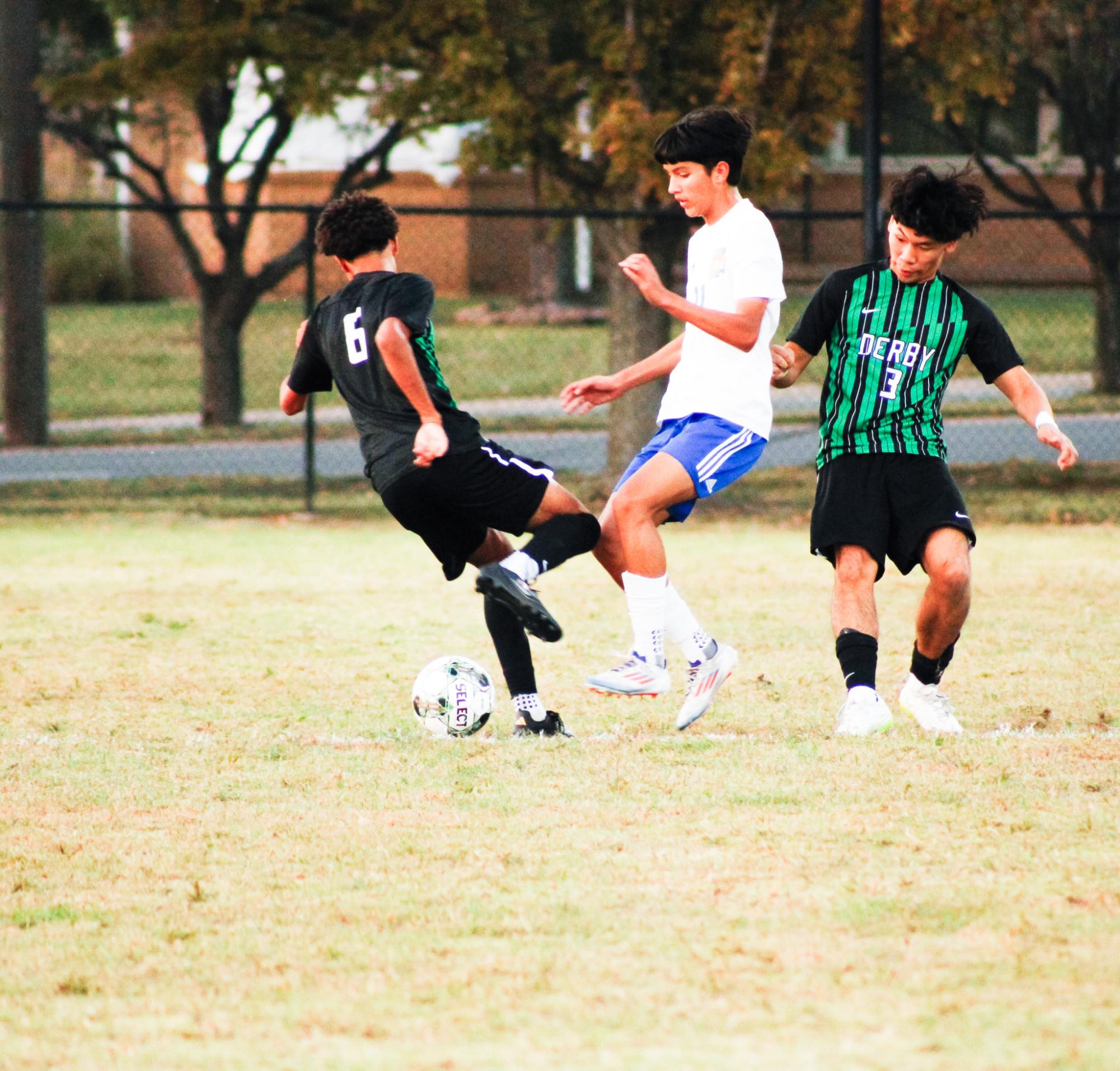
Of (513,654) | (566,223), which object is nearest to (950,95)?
(566,223)

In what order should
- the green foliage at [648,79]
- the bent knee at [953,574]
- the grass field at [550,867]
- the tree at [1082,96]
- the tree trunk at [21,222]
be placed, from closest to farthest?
the grass field at [550,867] → the bent knee at [953,574] → the green foliage at [648,79] → the tree trunk at [21,222] → the tree at [1082,96]

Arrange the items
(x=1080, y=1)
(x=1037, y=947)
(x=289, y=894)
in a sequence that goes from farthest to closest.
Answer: (x=1080, y=1)
(x=289, y=894)
(x=1037, y=947)

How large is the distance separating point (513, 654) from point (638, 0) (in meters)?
8.61

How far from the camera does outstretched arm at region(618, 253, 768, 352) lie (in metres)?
5.64

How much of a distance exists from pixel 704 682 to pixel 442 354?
1464cm

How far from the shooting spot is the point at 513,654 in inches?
239

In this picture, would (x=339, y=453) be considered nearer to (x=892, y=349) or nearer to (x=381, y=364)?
(x=381, y=364)

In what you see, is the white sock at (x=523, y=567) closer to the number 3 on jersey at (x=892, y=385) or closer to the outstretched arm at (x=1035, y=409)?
the number 3 on jersey at (x=892, y=385)

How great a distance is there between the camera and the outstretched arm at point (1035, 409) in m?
5.66

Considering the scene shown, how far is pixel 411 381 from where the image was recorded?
18.6 ft

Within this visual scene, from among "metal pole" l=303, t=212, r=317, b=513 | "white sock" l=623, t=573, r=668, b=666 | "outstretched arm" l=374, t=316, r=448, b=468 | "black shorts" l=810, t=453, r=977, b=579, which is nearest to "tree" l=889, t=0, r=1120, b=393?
"metal pole" l=303, t=212, r=317, b=513

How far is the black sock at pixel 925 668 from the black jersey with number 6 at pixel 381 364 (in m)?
1.73

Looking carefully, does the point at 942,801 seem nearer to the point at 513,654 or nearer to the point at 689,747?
the point at 689,747

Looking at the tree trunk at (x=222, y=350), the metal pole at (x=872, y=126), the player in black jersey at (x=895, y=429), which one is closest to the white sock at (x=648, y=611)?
the player in black jersey at (x=895, y=429)
